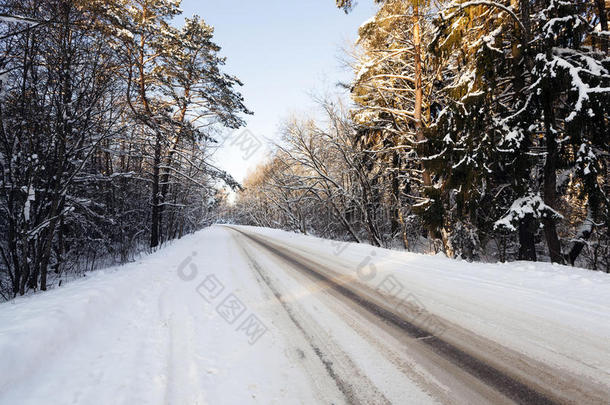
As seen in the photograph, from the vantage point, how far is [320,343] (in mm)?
2992

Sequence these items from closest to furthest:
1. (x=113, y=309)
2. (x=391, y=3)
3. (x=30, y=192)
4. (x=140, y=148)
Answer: (x=113, y=309) < (x=30, y=192) < (x=391, y=3) < (x=140, y=148)

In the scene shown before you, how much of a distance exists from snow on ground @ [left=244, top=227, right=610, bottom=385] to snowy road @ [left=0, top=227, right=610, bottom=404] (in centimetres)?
2

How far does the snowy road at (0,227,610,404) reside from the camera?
85.0 inches

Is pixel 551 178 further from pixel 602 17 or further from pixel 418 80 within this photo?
pixel 418 80

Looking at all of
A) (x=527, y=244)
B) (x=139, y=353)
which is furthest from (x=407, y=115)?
(x=139, y=353)

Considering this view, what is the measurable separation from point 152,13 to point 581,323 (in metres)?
17.7

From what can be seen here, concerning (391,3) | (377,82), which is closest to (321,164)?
Result: (377,82)

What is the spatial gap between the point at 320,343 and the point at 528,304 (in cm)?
308

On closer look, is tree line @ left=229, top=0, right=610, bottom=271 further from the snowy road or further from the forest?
the snowy road

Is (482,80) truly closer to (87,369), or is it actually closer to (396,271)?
(396,271)

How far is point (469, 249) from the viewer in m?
11.5

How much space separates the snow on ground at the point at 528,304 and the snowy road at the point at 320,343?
0.02 meters

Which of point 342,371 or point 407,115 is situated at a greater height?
point 407,115

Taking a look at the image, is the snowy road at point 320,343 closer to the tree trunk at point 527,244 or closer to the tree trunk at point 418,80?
the tree trunk at point 527,244
